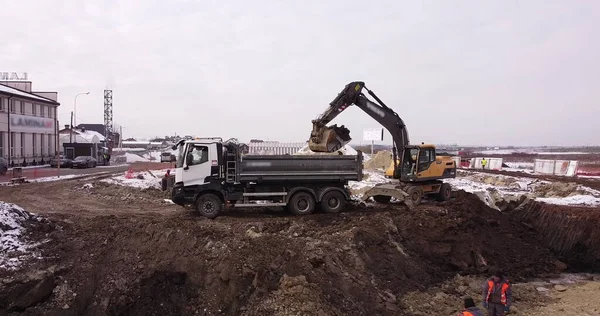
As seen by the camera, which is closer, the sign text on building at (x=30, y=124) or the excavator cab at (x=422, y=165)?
the excavator cab at (x=422, y=165)

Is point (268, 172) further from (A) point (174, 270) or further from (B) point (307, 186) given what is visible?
(A) point (174, 270)

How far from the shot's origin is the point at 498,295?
7.77m

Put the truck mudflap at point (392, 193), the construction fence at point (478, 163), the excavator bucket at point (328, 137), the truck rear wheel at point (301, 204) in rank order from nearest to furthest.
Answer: the truck rear wheel at point (301, 204) → the excavator bucket at point (328, 137) → the truck mudflap at point (392, 193) → the construction fence at point (478, 163)

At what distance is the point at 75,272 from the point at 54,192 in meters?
12.7

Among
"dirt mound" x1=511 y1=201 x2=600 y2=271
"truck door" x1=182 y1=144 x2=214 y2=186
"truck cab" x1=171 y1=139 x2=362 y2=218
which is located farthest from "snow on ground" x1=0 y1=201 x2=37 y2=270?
"dirt mound" x1=511 y1=201 x2=600 y2=271

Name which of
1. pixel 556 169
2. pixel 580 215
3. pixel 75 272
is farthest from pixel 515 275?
pixel 556 169

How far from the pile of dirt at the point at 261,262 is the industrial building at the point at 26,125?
2739 cm

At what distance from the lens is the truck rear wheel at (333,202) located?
14039 mm

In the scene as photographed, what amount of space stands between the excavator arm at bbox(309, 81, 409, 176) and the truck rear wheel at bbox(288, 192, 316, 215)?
2.05 meters

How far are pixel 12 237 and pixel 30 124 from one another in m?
33.6

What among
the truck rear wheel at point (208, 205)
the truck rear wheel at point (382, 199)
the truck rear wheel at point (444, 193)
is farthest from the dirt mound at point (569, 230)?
the truck rear wheel at point (208, 205)

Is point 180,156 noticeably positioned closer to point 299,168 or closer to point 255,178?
point 255,178

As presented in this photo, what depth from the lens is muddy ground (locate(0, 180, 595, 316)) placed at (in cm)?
859

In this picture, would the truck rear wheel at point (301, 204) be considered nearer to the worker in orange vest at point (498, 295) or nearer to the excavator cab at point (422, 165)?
the excavator cab at point (422, 165)
